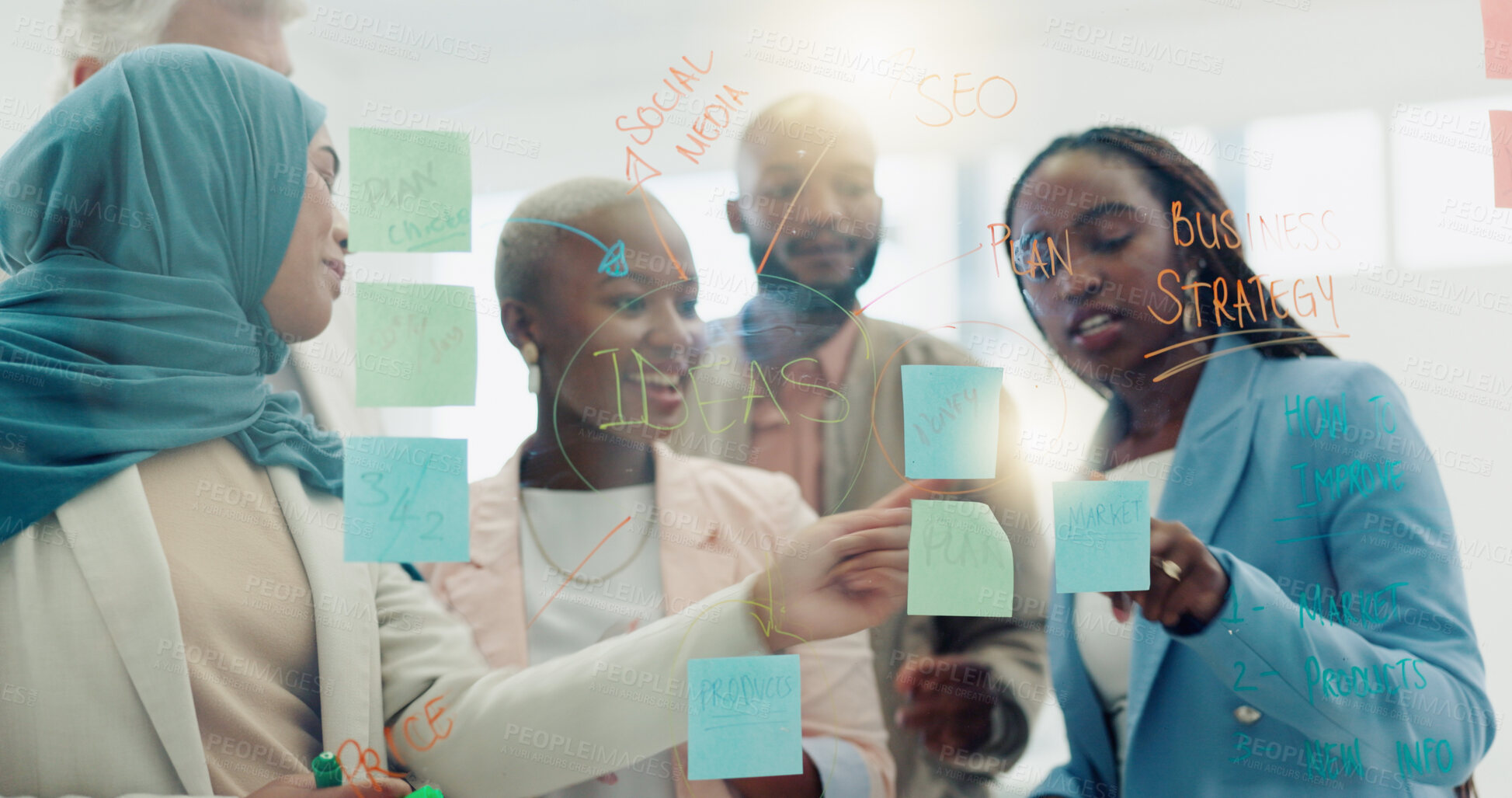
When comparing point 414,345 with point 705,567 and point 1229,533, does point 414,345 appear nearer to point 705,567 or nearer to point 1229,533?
point 705,567

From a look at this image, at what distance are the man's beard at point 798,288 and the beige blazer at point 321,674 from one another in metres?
0.32

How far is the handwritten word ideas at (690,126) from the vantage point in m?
1.03

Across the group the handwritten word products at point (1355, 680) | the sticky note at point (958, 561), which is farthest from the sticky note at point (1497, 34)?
the sticky note at point (958, 561)

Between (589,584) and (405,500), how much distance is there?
0.71ft

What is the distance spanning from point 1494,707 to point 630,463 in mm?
1054

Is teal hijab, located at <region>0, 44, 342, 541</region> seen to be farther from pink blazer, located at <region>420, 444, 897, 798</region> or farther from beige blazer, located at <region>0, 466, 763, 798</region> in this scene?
pink blazer, located at <region>420, 444, 897, 798</region>

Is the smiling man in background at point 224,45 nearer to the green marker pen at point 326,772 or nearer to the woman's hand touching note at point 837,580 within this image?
the green marker pen at point 326,772

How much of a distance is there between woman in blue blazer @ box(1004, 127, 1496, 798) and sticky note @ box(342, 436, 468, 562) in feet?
2.20

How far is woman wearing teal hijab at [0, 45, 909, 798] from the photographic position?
90 centimetres

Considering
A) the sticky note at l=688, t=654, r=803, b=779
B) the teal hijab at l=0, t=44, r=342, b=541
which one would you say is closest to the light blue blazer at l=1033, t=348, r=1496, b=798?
the sticky note at l=688, t=654, r=803, b=779

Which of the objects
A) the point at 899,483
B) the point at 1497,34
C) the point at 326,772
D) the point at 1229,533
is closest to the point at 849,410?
the point at 899,483

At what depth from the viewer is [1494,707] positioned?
110 centimetres

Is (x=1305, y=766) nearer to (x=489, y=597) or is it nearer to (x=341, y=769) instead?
(x=489, y=597)

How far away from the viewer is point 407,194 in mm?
999
